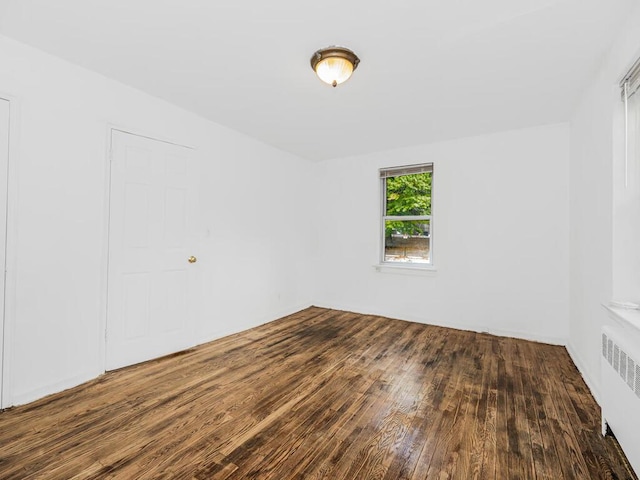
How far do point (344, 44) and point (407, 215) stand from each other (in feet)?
9.68

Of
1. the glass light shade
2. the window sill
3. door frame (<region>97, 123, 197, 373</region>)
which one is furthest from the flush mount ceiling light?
the window sill

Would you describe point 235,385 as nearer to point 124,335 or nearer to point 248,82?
point 124,335

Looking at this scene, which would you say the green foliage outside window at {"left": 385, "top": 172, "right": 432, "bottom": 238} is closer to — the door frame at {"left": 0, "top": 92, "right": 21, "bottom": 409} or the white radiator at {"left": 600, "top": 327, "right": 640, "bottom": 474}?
the white radiator at {"left": 600, "top": 327, "right": 640, "bottom": 474}

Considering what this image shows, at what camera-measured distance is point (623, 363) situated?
5.25ft

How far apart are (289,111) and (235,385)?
2.77 metres

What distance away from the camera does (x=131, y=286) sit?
2842 millimetres

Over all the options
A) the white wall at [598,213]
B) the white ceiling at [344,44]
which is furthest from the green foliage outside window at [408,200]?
the white wall at [598,213]

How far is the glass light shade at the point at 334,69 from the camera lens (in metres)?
2.18

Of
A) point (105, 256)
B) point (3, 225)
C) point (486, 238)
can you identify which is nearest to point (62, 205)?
point (3, 225)

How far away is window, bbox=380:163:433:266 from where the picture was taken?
441cm

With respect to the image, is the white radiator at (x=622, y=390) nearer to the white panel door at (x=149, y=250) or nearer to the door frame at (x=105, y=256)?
→ the white panel door at (x=149, y=250)

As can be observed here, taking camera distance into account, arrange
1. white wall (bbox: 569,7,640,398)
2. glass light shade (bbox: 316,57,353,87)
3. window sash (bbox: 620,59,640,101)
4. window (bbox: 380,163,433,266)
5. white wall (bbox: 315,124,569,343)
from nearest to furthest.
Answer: window sash (bbox: 620,59,640,101)
white wall (bbox: 569,7,640,398)
glass light shade (bbox: 316,57,353,87)
white wall (bbox: 315,124,569,343)
window (bbox: 380,163,433,266)

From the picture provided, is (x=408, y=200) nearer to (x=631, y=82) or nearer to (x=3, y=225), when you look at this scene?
(x=631, y=82)

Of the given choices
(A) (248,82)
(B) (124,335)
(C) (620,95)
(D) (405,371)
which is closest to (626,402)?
(D) (405,371)
